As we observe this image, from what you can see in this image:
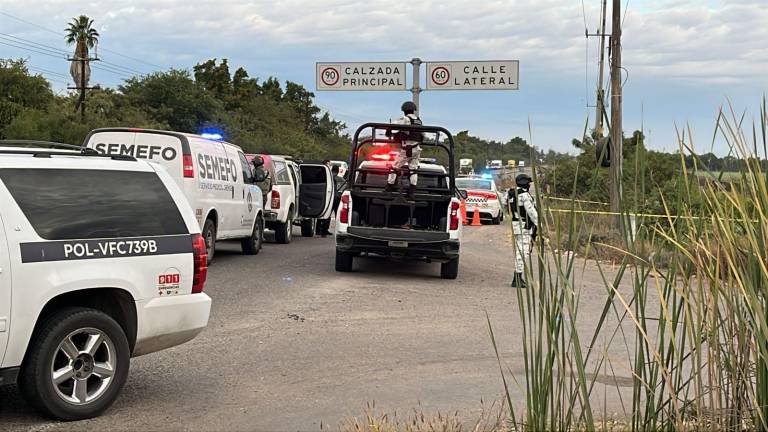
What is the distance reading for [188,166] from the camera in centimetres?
1348

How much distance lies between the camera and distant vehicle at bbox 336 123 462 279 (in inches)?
534

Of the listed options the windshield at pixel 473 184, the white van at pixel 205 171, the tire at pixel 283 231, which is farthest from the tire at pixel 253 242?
the windshield at pixel 473 184

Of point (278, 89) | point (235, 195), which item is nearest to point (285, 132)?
point (278, 89)

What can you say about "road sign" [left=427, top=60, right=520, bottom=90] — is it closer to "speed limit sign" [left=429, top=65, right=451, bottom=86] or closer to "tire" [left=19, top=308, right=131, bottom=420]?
"speed limit sign" [left=429, top=65, right=451, bottom=86]

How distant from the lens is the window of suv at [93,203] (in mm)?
5766

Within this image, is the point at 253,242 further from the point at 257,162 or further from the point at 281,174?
the point at 281,174

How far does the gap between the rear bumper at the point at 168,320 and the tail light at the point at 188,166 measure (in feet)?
23.3

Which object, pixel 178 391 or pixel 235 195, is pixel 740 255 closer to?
pixel 178 391

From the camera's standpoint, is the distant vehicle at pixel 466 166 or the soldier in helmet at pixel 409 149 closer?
the soldier in helmet at pixel 409 149

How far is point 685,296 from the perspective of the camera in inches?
154

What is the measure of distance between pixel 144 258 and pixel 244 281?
6.76m

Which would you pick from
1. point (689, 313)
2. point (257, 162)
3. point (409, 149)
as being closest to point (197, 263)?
point (689, 313)

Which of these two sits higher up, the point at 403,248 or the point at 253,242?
the point at 403,248

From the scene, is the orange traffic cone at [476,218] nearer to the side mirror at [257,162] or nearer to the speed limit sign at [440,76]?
the speed limit sign at [440,76]
